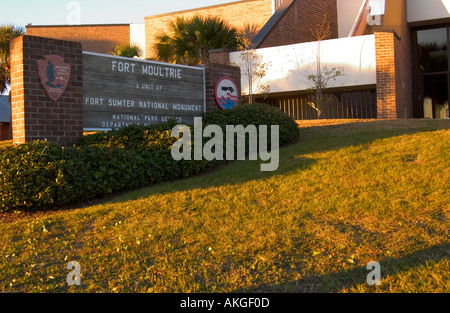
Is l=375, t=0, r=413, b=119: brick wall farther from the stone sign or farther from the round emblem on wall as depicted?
the stone sign

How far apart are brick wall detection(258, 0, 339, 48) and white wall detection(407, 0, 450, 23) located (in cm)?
347

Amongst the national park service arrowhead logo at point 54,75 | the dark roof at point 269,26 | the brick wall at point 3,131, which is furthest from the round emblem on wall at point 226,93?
the brick wall at point 3,131

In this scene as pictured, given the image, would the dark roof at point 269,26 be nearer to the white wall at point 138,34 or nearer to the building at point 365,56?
the building at point 365,56

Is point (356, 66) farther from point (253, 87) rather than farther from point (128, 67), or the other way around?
point (128, 67)

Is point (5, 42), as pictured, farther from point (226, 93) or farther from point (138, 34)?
point (226, 93)

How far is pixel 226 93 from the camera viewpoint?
37.6ft

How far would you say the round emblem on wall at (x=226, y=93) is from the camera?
11.2 m

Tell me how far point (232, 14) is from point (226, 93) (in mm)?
14296

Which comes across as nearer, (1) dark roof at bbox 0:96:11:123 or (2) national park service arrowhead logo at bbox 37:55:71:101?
(2) national park service arrowhead logo at bbox 37:55:71:101

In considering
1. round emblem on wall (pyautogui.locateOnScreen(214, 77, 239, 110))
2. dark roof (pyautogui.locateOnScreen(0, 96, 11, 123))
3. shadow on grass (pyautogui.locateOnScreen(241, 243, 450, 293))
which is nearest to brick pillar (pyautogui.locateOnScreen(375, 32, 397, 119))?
round emblem on wall (pyautogui.locateOnScreen(214, 77, 239, 110))

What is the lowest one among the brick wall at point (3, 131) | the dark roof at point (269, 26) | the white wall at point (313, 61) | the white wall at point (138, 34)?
the brick wall at point (3, 131)

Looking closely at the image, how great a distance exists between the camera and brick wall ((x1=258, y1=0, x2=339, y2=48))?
740 inches

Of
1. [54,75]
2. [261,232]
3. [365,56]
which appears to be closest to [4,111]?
[365,56]

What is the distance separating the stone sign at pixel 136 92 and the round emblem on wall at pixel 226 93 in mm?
382
